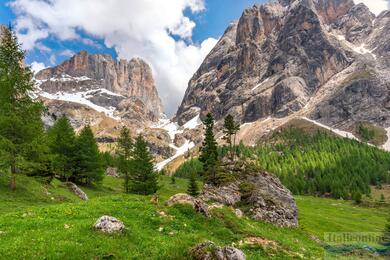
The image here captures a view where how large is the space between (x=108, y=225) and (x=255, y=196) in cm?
2386

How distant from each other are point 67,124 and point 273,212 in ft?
164

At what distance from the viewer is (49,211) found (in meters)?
27.5

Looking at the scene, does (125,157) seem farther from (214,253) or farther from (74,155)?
(214,253)

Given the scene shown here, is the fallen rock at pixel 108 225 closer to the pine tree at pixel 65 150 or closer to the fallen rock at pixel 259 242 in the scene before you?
the fallen rock at pixel 259 242

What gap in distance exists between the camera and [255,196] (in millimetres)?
42750

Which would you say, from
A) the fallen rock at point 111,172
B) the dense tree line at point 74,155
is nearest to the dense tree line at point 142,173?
the dense tree line at point 74,155

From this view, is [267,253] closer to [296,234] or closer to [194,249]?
[194,249]

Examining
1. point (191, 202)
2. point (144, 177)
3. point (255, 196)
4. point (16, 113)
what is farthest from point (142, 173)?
point (191, 202)

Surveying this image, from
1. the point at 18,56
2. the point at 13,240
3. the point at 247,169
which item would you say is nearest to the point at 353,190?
the point at 247,169

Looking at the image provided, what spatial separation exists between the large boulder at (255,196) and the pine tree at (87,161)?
3156cm

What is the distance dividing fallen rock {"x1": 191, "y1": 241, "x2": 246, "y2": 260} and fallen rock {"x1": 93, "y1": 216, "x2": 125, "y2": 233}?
531cm

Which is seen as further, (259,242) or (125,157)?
(125,157)

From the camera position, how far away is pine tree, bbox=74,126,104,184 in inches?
2844

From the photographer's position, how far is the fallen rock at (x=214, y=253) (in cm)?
1841
